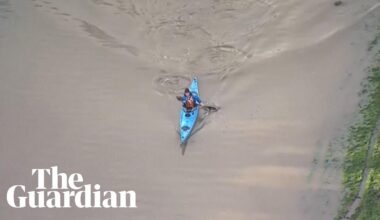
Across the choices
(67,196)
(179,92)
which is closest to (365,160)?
(179,92)

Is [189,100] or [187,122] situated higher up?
[189,100]

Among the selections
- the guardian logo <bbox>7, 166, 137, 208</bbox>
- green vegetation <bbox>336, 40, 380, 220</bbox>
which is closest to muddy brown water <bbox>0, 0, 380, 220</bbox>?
the guardian logo <bbox>7, 166, 137, 208</bbox>

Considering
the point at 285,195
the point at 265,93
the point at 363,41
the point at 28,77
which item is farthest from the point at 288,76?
A: the point at 28,77

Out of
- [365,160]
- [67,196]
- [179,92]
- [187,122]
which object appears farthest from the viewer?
[179,92]

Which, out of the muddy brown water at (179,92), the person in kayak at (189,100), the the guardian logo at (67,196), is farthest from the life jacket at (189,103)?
the the guardian logo at (67,196)

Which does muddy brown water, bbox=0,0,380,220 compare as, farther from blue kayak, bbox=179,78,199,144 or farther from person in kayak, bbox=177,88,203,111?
person in kayak, bbox=177,88,203,111

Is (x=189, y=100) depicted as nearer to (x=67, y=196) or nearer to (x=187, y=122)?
(x=187, y=122)

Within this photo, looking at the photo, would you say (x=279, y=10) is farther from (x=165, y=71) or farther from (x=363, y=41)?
(x=165, y=71)
